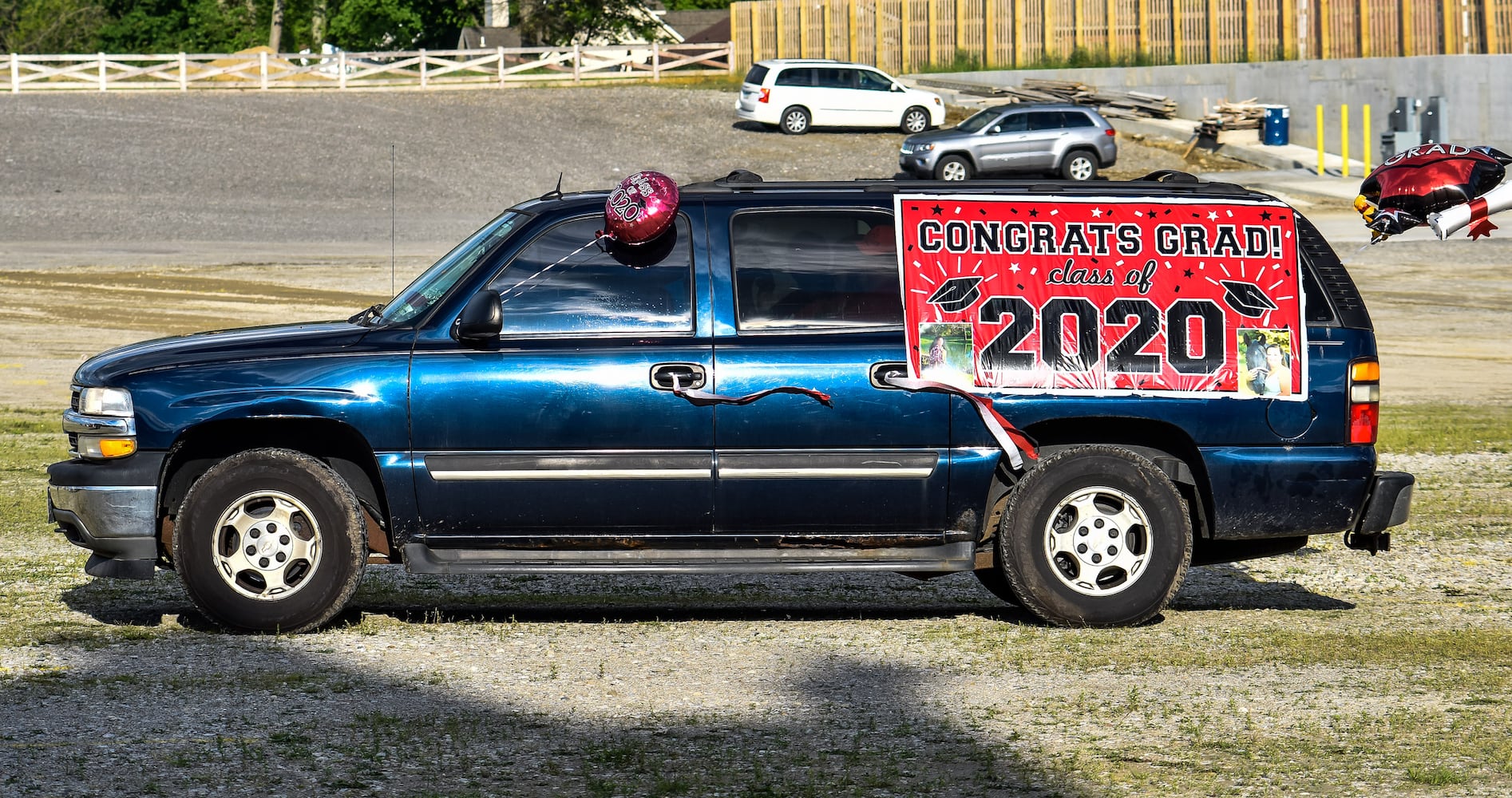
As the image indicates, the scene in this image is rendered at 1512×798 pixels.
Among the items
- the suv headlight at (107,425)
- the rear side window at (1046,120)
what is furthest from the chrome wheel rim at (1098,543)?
the rear side window at (1046,120)

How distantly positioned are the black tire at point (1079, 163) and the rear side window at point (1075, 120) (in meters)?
0.49

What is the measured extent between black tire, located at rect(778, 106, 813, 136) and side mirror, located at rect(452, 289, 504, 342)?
112 feet

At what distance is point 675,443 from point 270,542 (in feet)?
5.49

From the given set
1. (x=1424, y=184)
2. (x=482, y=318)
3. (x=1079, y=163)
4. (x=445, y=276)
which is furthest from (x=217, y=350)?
(x=1079, y=163)

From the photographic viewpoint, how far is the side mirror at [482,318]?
6824 mm

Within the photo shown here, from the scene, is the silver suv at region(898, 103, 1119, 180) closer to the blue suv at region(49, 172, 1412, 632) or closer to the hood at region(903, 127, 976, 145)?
the hood at region(903, 127, 976, 145)

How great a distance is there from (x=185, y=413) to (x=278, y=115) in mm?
37041

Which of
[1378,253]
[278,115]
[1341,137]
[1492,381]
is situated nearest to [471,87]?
[278,115]

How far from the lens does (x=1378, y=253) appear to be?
2630 centimetres

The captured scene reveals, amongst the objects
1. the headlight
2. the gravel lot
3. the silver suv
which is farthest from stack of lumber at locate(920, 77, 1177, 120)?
the headlight

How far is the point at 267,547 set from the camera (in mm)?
7023

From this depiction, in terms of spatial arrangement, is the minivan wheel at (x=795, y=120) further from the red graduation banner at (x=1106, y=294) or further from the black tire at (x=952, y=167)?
the red graduation banner at (x=1106, y=294)

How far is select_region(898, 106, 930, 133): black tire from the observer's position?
40.2m

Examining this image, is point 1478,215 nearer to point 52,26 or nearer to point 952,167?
point 952,167
